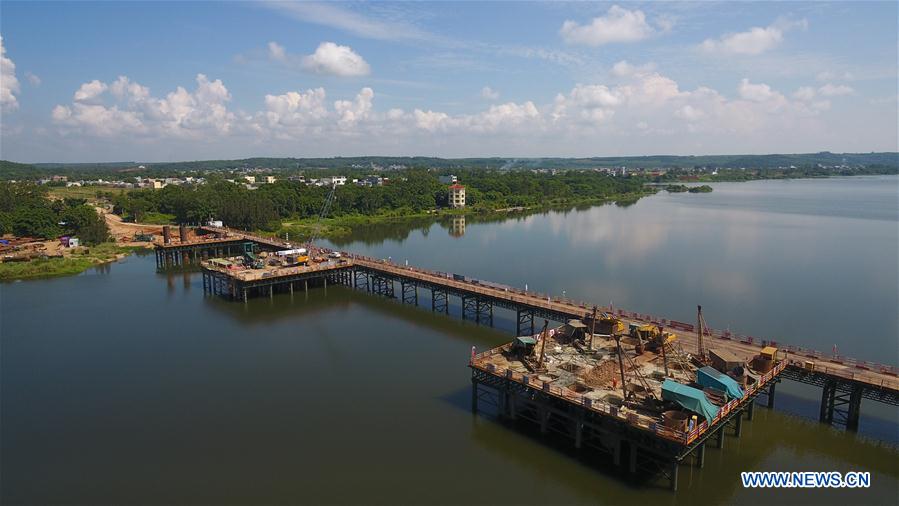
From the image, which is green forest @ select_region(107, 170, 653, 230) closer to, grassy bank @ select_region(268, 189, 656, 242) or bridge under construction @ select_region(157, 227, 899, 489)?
grassy bank @ select_region(268, 189, 656, 242)

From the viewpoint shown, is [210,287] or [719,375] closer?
[719,375]

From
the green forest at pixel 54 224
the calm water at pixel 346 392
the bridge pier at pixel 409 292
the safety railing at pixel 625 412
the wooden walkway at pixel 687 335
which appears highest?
the green forest at pixel 54 224

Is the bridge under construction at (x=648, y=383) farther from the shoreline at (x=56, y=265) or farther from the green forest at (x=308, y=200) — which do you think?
the green forest at (x=308, y=200)

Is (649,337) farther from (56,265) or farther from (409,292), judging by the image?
(56,265)

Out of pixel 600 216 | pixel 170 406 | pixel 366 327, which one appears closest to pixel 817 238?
pixel 600 216

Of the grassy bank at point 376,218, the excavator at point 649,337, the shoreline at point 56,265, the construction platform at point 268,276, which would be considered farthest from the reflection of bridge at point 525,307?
the grassy bank at point 376,218

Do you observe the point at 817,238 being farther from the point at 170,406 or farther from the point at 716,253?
the point at 170,406

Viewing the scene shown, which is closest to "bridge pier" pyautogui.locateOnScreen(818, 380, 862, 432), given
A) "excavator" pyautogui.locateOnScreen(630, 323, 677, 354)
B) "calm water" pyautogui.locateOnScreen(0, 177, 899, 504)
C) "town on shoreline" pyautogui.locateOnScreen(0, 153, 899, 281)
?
"calm water" pyautogui.locateOnScreen(0, 177, 899, 504)
